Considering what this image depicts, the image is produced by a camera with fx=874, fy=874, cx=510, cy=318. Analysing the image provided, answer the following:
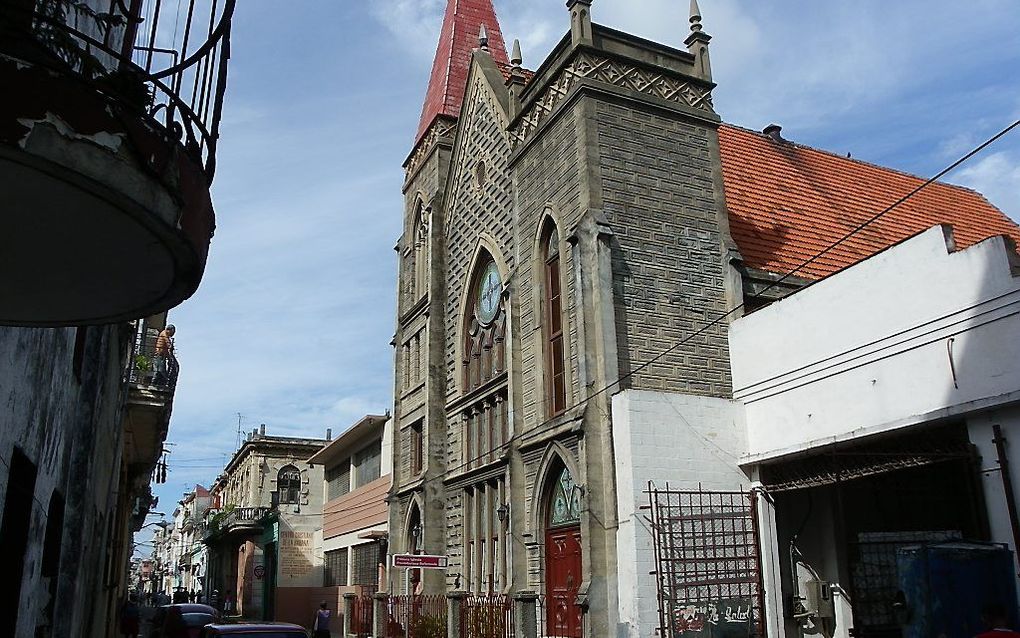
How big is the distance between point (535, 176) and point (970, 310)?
9264 millimetres

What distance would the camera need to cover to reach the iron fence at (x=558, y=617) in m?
14.8

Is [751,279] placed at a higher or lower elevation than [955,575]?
higher

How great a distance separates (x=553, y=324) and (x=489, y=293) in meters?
4.38

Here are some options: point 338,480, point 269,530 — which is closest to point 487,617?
point 338,480

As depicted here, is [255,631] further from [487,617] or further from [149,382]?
[149,382]

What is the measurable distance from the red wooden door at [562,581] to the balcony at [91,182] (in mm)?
11965

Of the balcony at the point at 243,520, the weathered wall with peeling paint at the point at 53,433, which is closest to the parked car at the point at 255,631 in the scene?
the weathered wall with peeling paint at the point at 53,433

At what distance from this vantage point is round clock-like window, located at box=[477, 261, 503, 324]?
2056 cm

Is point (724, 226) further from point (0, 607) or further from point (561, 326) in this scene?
point (0, 607)

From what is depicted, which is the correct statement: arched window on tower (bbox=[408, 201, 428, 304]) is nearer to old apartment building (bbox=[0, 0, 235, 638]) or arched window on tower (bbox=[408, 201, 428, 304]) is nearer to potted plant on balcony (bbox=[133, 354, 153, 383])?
potted plant on balcony (bbox=[133, 354, 153, 383])

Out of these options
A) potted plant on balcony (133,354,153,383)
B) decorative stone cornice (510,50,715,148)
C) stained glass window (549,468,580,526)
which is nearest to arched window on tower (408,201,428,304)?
decorative stone cornice (510,50,715,148)

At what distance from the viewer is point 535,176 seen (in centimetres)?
1825

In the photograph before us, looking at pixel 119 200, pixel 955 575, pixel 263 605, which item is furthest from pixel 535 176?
pixel 263 605

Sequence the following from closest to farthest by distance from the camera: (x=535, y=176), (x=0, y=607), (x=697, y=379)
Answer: (x=0, y=607), (x=697, y=379), (x=535, y=176)
